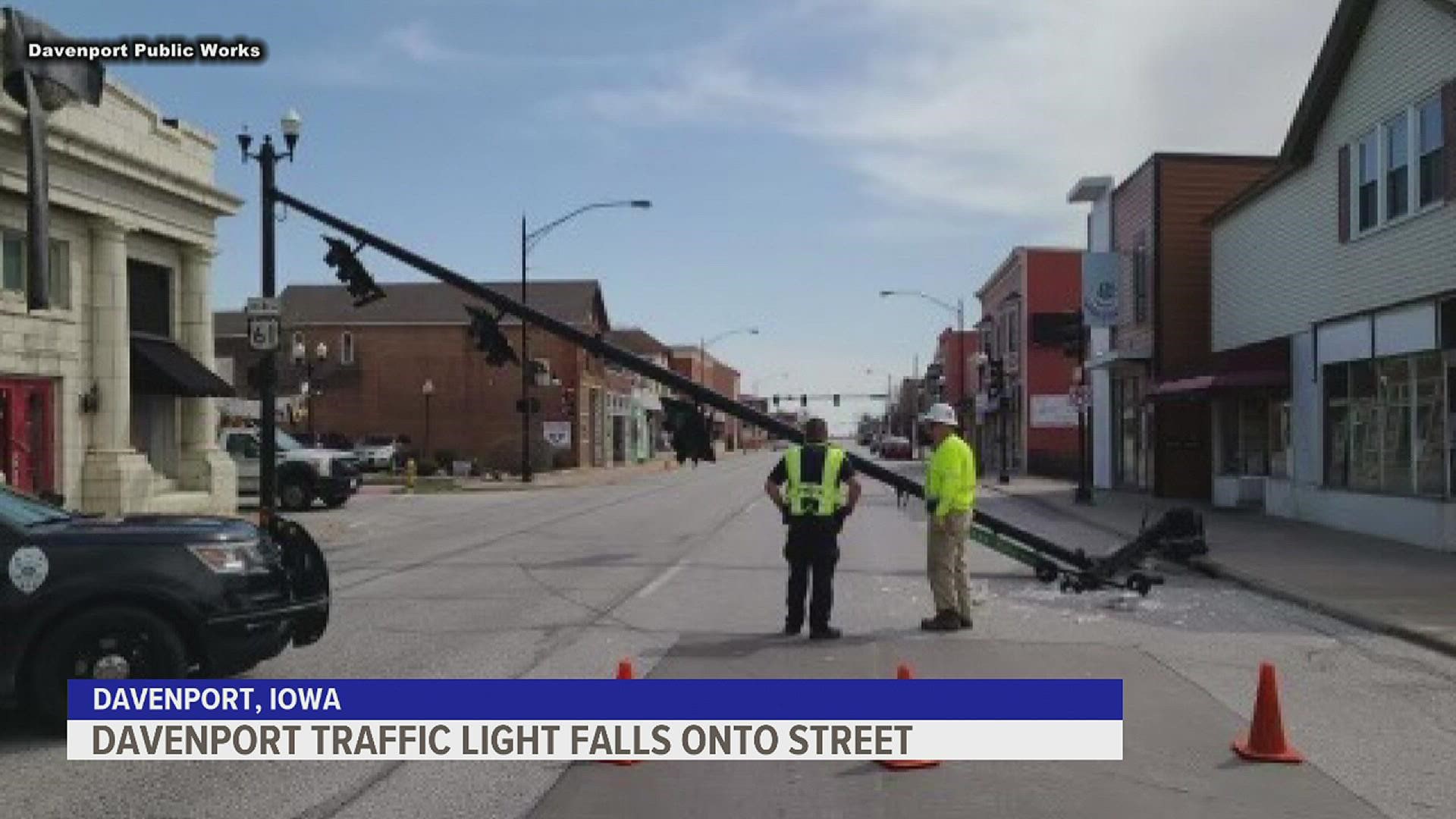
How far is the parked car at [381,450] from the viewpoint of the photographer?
58500mm

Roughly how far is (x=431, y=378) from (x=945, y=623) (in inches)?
2272

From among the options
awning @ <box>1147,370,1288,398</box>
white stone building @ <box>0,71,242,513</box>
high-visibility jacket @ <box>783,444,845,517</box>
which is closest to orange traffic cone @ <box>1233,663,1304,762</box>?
high-visibility jacket @ <box>783,444,845,517</box>

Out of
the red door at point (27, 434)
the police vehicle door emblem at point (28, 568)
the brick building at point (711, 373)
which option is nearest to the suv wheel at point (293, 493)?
the red door at point (27, 434)

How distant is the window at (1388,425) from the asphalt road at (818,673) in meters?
5.16

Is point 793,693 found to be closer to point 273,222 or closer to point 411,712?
point 411,712

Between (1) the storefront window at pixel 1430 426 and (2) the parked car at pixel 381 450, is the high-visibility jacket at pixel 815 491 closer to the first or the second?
(1) the storefront window at pixel 1430 426

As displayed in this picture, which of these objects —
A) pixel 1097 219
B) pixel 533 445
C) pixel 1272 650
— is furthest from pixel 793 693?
pixel 533 445

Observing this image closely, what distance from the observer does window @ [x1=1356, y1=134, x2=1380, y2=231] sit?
21047mm

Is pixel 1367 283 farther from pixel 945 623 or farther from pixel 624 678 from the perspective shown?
pixel 624 678

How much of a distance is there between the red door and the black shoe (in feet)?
51.7

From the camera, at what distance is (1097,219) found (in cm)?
3853

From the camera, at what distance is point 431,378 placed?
6650 cm

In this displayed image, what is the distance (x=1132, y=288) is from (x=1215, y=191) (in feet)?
11.0

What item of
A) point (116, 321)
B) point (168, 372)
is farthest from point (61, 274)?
point (168, 372)
